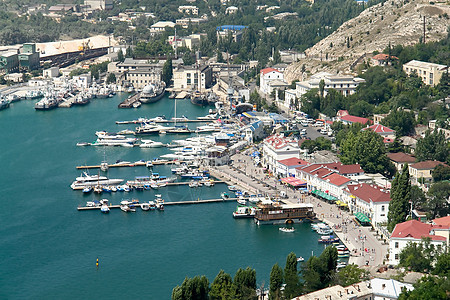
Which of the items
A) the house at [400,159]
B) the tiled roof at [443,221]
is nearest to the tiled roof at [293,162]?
the house at [400,159]

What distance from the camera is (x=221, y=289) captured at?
21109 mm

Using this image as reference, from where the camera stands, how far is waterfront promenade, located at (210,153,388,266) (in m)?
25.6

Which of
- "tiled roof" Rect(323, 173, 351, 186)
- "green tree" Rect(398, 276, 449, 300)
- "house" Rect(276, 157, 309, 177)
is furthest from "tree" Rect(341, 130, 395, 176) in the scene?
"green tree" Rect(398, 276, 449, 300)

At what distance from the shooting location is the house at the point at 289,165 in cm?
3350

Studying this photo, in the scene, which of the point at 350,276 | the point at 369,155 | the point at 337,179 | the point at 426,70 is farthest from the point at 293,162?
the point at 426,70

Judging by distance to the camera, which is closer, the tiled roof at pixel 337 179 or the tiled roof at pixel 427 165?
the tiled roof at pixel 337 179

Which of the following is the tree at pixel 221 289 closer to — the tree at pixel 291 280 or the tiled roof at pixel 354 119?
the tree at pixel 291 280

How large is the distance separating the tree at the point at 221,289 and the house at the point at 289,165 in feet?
41.6

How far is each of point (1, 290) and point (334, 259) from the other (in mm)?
9454

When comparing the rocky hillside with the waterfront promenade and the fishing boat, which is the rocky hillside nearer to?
the waterfront promenade

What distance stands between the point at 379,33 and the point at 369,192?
25.4m

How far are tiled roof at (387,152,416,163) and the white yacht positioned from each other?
35.4ft

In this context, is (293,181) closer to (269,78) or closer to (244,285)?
(244,285)

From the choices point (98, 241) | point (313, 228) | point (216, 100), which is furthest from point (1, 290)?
point (216, 100)
